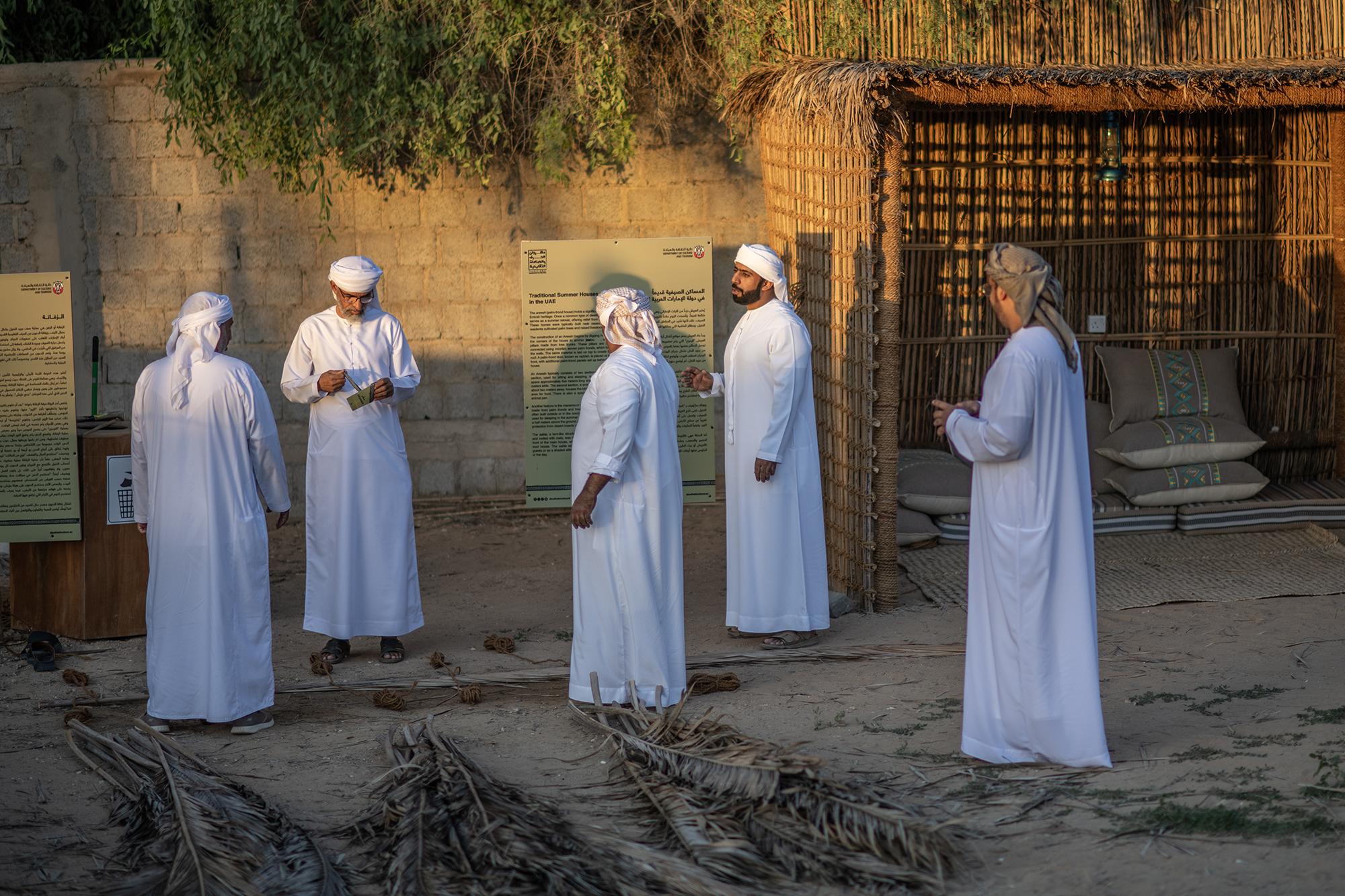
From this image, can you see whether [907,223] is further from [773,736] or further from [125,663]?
[125,663]

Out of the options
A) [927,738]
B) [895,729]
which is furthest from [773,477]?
[927,738]

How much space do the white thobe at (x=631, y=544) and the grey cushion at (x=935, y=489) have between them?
3.06 metres

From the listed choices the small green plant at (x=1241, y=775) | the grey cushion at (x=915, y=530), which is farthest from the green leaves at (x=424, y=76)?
the small green plant at (x=1241, y=775)

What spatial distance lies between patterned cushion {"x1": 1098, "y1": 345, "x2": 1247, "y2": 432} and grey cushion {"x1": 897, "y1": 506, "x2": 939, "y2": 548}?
1.52 m

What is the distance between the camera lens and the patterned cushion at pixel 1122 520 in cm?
857

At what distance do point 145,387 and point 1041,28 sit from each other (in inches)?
192

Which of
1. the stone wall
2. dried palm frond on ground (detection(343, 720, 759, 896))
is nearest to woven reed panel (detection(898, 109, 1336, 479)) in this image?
the stone wall

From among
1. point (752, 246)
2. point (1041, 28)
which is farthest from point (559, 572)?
point (1041, 28)

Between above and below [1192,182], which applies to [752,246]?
below

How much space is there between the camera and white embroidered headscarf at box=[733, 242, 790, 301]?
22.6 feet

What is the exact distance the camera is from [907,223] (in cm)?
940

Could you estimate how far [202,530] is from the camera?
219 inches

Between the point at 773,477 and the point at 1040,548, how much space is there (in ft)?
7.19

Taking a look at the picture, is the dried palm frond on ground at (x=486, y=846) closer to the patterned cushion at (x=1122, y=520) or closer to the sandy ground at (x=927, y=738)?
the sandy ground at (x=927, y=738)
